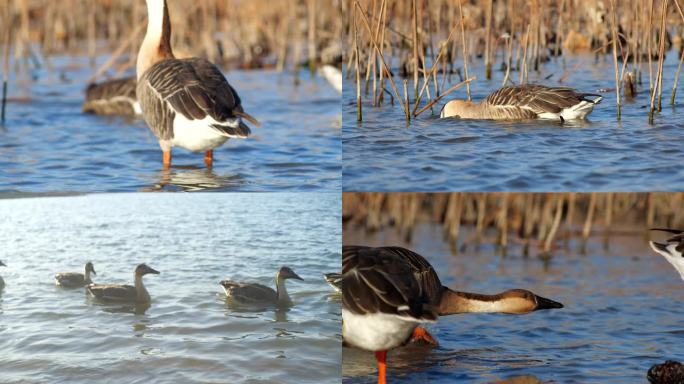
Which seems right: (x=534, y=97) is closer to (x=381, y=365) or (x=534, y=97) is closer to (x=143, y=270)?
(x=381, y=365)

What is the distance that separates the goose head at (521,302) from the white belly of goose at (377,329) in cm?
82

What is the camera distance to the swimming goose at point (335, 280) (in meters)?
3.77

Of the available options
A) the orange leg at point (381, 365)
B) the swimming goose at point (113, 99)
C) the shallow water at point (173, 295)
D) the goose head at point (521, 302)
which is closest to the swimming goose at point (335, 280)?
the shallow water at point (173, 295)

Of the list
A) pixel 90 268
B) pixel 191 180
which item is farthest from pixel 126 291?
pixel 191 180

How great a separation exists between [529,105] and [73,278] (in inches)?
101

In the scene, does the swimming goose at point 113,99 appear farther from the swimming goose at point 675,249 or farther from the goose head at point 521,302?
the swimming goose at point 675,249

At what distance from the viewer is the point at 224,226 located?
4.27 metres

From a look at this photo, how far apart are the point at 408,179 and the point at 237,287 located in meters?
0.91

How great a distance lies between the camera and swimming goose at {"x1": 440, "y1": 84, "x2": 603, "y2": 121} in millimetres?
4855

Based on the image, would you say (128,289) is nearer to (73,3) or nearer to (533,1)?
(533,1)

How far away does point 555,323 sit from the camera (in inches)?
186

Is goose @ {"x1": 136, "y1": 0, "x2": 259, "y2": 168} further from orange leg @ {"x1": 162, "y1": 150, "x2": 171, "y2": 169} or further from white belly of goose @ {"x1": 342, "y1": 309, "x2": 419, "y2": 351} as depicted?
white belly of goose @ {"x1": 342, "y1": 309, "x2": 419, "y2": 351}

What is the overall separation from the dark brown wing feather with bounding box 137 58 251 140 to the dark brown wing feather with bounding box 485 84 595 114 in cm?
141

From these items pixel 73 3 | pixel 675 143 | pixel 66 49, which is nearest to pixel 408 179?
pixel 675 143
